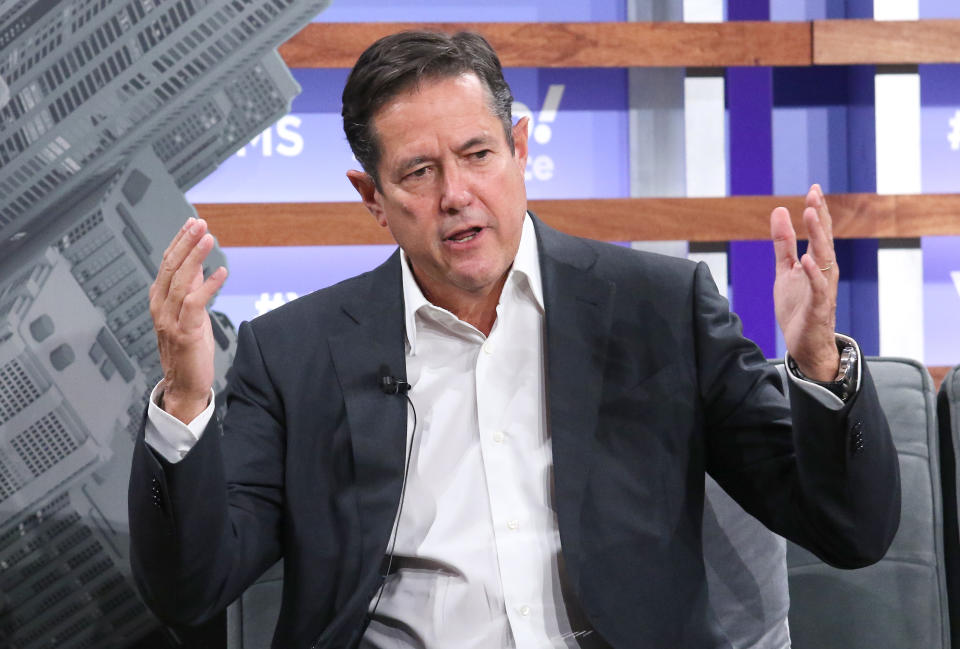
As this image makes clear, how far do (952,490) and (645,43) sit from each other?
1.22 metres

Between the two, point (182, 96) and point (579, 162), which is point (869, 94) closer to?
point (579, 162)

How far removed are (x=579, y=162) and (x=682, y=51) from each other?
14.0 inches

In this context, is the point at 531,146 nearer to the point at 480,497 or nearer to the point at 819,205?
the point at 480,497

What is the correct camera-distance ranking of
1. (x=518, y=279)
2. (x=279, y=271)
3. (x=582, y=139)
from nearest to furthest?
(x=518, y=279)
(x=279, y=271)
(x=582, y=139)

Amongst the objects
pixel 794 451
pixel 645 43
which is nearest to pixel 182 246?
pixel 794 451

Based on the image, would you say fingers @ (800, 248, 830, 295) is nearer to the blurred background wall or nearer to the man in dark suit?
the man in dark suit

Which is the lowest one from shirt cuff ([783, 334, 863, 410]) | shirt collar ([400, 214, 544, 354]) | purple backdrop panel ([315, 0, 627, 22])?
shirt cuff ([783, 334, 863, 410])

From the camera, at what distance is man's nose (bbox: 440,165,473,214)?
1397 millimetres

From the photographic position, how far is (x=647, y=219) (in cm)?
232

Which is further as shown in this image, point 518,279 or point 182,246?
point 518,279

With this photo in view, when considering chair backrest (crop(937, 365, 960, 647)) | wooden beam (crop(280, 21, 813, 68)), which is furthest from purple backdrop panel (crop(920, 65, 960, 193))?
chair backrest (crop(937, 365, 960, 647))

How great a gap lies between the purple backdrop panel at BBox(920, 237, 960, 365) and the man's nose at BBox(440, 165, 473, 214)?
1.53m

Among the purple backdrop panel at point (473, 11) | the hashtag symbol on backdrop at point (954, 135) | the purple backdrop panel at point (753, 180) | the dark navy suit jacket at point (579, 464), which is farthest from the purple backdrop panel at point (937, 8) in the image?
the dark navy suit jacket at point (579, 464)

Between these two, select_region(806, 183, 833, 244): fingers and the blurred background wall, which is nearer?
select_region(806, 183, 833, 244): fingers
